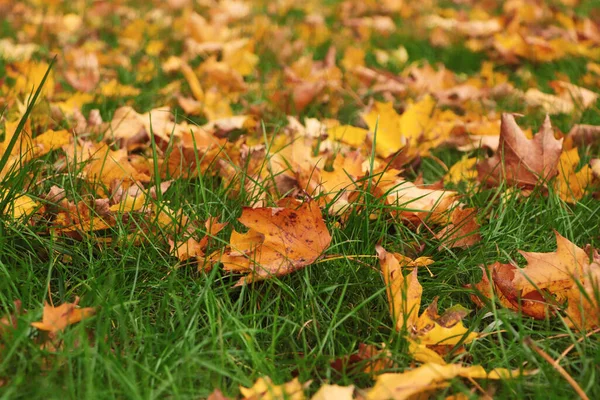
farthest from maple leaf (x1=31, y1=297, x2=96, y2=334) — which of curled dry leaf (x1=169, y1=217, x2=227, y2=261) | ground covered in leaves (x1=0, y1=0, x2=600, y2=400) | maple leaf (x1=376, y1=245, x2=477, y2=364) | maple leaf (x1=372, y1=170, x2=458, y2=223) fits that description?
maple leaf (x1=372, y1=170, x2=458, y2=223)

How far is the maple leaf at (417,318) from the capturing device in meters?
1.24

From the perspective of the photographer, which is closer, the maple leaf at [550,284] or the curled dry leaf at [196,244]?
the maple leaf at [550,284]

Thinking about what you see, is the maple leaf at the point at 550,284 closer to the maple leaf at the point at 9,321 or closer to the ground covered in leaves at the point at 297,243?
the ground covered in leaves at the point at 297,243

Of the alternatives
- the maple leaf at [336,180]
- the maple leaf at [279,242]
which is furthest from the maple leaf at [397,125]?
the maple leaf at [279,242]

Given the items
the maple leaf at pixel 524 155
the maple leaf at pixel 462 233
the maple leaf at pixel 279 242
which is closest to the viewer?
the maple leaf at pixel 279 242

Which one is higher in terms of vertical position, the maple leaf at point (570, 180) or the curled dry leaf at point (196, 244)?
the curled dry leaf at point (196, 244)

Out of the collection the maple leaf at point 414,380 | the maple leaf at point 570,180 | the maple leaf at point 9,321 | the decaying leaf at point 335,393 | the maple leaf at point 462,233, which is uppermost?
the maple leaf at point 9,321

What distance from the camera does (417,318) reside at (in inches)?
51.4

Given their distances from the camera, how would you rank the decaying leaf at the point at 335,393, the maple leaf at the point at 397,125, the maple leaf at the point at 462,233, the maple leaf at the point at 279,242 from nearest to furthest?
the decaying leaf at the point at 335,393
the maple leaf at the point at 279,242
the maple leaf at the point at 462,233
the maple leaf at the point at 397,125

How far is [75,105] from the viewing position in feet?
7.81

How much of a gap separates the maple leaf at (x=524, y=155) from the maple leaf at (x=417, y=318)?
1.91 feet

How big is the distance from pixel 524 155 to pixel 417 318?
29.0 inches

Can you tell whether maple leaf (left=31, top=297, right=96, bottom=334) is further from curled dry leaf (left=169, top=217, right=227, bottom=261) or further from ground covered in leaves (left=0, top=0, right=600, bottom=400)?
curled dry leaf (left=169, top=217, right=227, bottom=261)

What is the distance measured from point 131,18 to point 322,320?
320 centimetres
